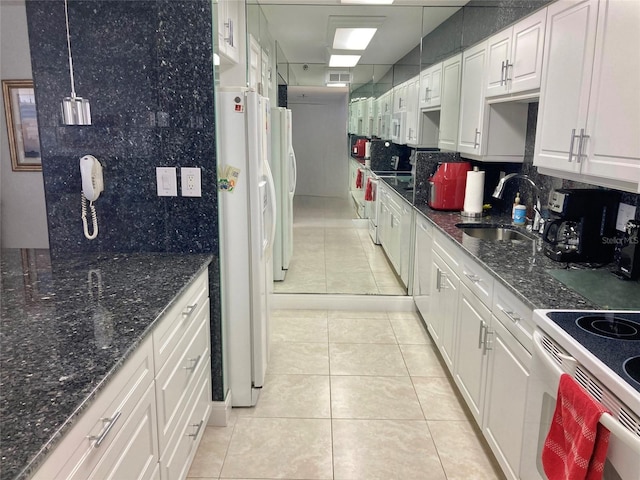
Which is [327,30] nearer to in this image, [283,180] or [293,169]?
[293,169]

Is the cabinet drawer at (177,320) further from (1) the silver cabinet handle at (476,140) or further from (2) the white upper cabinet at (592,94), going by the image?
(1) the silver cabinet handle at (476,140)

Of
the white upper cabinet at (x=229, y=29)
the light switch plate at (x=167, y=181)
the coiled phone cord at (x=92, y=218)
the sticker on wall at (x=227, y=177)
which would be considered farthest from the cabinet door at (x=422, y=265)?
the coiled phone cord at (x=92, y=218)

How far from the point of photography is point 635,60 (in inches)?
67.7

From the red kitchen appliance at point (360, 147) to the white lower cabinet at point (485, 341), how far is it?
181 cm

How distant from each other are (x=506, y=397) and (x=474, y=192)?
184 centimetres

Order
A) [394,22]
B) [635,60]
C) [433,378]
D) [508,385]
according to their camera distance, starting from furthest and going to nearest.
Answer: [394,22] → [433,378] → [508,385] → [635,60]

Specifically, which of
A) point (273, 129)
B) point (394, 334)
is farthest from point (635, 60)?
point (273, 129)

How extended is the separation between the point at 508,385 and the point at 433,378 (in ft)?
3.66

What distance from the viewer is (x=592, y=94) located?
1.98m

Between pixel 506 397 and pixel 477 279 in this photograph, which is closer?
pixel 506 397

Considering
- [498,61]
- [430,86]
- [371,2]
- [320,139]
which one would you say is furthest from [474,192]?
[320,139]

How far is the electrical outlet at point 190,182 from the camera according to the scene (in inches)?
91.2

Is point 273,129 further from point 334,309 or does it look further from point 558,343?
point 558,343

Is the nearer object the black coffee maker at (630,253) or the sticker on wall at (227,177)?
the black coffee maker at (630,253)
